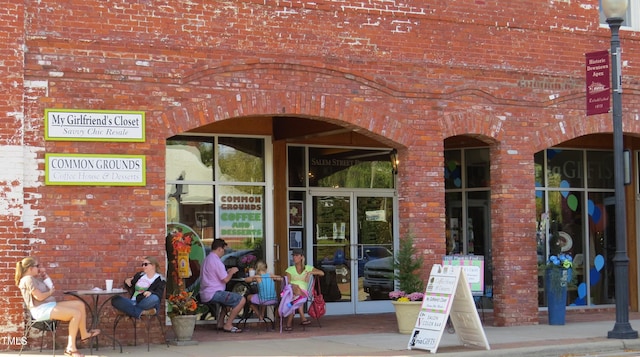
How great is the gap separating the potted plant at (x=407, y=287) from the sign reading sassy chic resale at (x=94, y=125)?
4.58 metres

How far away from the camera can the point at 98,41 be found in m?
12.9

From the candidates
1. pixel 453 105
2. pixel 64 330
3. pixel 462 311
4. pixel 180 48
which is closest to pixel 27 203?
pixel 64 330

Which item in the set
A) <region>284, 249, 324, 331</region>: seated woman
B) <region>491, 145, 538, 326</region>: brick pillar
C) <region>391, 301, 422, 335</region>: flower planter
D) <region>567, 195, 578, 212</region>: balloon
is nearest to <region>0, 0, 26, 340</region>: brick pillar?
<region>284, 249, 324, 331</region>: seated woman

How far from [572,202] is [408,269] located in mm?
5775

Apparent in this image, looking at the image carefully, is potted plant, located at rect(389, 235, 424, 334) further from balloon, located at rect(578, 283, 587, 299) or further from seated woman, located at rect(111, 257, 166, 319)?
balloon, located at rect(578, 283, 587, 299)

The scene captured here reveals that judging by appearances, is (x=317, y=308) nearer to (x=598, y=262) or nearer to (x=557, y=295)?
(x=557, y=295)

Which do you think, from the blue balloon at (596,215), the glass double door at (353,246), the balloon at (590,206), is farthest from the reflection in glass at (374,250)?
the blue balloon at (596,215)

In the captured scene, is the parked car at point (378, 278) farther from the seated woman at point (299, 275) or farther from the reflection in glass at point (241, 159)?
the reflection in glass at point (241, 159)

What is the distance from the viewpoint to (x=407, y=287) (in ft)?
47.6

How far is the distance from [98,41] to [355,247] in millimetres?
6942

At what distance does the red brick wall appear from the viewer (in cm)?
1249

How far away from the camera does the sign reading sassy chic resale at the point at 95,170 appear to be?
1248 centimetres

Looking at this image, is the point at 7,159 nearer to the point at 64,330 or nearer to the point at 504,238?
the point at 64,330

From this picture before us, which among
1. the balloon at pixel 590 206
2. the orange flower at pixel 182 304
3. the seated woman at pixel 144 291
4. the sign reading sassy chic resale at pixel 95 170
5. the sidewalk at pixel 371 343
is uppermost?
the sign reading sassy chic resale at pixel 95 170
